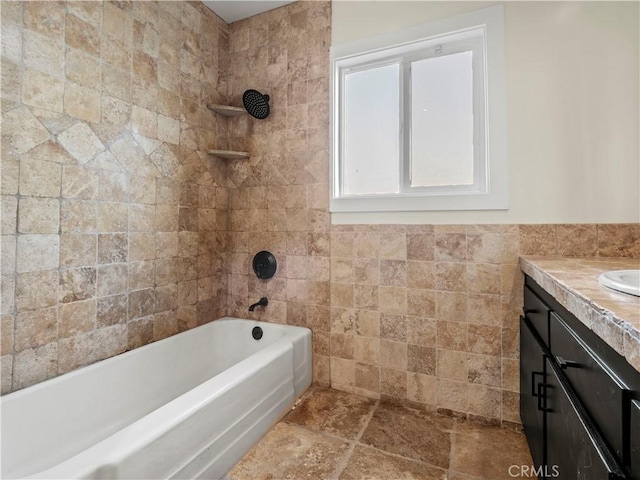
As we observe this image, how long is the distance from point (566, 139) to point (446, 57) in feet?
2.75

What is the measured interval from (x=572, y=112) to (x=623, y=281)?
1.06 m

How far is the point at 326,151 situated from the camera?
2037 millimetres

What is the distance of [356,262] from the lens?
6.39 feet

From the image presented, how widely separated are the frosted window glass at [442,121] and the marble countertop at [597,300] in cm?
78

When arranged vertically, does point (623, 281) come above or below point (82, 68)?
below

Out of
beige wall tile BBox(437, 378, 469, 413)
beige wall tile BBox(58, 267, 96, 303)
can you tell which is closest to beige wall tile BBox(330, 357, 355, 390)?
beige wall tile BBox(437, 378, 469, 413)

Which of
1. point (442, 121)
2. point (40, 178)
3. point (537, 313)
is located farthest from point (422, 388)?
point (40, 178)

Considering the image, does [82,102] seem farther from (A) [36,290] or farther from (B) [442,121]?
(B) [442,121]

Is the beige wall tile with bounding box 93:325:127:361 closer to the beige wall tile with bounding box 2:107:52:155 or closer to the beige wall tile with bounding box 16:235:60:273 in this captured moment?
the beige wall tile with bounding box 16:235:60:273

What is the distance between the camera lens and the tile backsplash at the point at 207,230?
1327 millimetres

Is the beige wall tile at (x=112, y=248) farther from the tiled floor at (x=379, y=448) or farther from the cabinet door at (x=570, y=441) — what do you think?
the cabinet door at (x=570, y=441)

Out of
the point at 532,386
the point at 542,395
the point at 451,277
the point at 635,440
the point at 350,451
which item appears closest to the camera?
the point at 635,440

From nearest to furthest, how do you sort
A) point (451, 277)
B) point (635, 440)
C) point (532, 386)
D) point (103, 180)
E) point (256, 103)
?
point (635, 440) → point (532, 386) → point (103, 180) → point (451, 277) → point (256, 103)

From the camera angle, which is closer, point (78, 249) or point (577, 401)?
point (577, 401)
